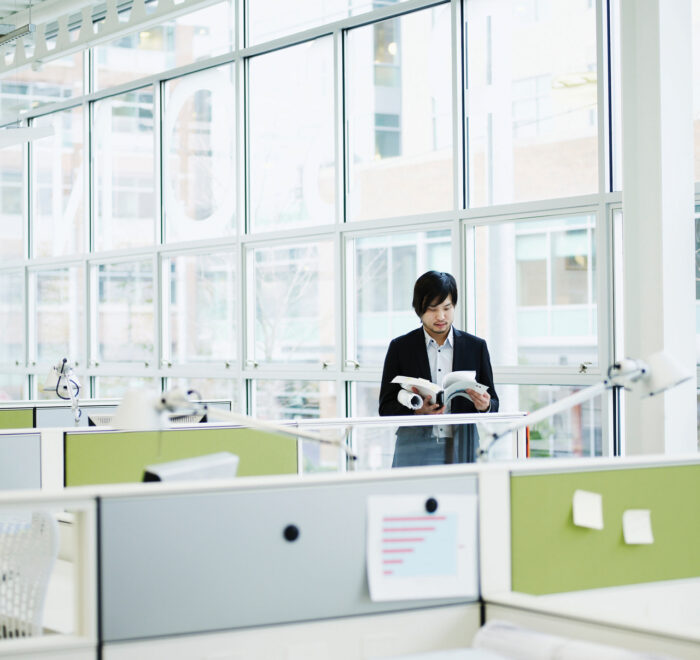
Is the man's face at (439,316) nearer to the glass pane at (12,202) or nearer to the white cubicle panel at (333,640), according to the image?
the white cubicle panel at (333,640)

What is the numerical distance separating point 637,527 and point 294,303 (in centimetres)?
477

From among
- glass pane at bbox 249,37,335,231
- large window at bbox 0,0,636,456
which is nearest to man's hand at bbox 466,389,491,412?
large window at bbox 0,0,636,456

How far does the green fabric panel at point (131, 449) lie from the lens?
318cm

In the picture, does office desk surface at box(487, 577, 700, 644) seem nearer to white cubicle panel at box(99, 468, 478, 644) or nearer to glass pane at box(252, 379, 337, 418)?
white cubicle panel at box(99, 468, 478, 644)

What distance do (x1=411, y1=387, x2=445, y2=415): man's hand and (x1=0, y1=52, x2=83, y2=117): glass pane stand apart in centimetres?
576

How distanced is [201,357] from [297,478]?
559 cm

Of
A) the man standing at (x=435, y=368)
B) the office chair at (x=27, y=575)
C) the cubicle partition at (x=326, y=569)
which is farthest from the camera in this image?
the man standing at (x=435, y=368)

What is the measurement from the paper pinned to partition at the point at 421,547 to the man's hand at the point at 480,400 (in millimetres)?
1736

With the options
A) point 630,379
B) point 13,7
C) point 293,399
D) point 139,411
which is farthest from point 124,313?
point 630,379

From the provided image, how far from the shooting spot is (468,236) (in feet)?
18.2

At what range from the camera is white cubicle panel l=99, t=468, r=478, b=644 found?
1.50 metres

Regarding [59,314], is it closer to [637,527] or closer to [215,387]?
[215,387]

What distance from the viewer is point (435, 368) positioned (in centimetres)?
365

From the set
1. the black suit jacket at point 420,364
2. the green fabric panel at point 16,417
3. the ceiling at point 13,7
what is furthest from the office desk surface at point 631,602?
the ceiling at point 13,7
